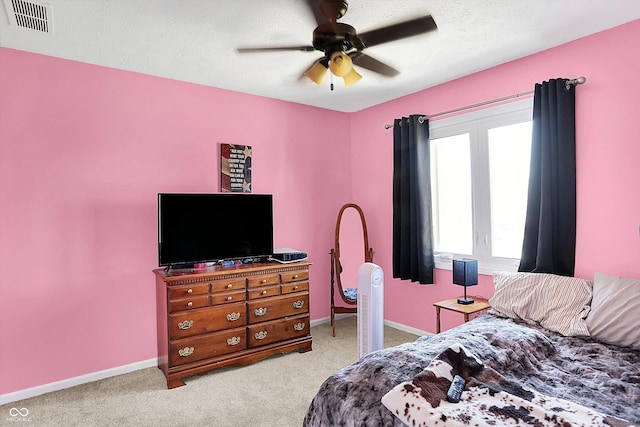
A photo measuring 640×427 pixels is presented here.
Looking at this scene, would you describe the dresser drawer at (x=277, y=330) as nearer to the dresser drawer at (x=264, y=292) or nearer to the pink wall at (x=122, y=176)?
the dresser drawer at (x=264, y=292)

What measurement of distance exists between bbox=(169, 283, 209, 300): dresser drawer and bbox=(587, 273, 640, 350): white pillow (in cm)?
275

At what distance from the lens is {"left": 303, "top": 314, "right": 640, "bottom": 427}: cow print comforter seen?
1540 millimetres

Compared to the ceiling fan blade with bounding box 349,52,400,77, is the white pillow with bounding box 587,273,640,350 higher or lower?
lower

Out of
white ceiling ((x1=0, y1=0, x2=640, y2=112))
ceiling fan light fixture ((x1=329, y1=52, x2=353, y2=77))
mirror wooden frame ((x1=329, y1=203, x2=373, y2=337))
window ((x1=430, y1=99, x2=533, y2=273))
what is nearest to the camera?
ceiling fan light fixture ((x1=329, y1=52, x2=353, y2=77))

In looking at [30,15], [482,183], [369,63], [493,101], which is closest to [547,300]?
[482,183]

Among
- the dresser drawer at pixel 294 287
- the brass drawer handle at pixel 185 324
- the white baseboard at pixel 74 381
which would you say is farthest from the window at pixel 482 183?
the white baseboard at pixel 74 381

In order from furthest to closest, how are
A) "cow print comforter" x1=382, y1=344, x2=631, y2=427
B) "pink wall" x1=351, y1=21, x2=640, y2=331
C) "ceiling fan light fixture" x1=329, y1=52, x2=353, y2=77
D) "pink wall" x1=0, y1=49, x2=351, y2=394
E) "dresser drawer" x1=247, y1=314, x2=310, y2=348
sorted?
"dresser drawer" x1=247, y1=314, x2=310, y2=348
"pink wall" x1=0, y1=49, x2=351, y2=394
"pink wall" x1=351, y1=21, x2=640, y2=331
"ceiling fan light fixture" x1=329, y1=52, x2=353, y2=77
"cow print comforter" x1=382, y1=344, x2=631, y2=427

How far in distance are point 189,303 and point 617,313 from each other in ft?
9.74

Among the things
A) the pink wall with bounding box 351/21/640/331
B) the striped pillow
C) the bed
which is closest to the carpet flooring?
the bed

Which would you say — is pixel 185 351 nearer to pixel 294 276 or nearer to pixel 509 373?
pixel 294 276

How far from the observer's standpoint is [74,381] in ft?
9.68

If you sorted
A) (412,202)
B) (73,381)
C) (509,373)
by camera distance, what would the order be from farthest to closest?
1. (412,202)
2. (73,381)
3. (509,373)

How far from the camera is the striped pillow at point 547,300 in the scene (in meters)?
2.42

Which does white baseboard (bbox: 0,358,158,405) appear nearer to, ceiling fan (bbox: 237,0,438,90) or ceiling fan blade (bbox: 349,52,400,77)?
ceiling fan (bbox: 237,0,438,90)
